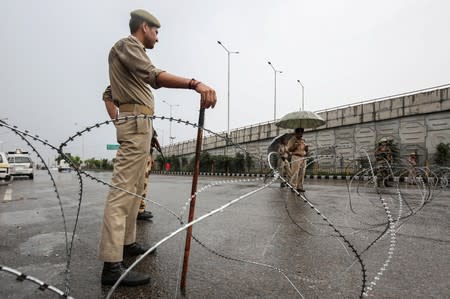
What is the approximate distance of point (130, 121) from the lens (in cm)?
222

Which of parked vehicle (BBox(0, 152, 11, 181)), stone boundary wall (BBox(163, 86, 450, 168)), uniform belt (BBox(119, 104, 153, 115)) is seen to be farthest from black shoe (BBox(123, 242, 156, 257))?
parked vehicle (BBox(0, 152, 11, 181))

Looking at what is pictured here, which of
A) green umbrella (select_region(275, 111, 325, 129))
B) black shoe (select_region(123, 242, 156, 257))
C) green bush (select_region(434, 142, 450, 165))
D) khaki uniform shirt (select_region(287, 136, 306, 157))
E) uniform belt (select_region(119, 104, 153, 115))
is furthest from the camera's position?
green bush (select_region(434, 142, 450, 165))

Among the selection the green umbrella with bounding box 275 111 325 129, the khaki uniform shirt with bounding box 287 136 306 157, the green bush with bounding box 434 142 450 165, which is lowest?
the khaki uniform shirt with bounding box 287 136 306 157

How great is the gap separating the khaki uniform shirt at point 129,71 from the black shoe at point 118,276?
1183 mm

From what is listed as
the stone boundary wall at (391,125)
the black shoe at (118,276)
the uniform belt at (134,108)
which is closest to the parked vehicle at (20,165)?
the stone boundary wall at (391,125)

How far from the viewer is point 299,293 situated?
5.84 feet

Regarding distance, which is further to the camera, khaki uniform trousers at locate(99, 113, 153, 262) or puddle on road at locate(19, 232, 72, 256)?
puddle on road at locate(19, 232, 72, 256)

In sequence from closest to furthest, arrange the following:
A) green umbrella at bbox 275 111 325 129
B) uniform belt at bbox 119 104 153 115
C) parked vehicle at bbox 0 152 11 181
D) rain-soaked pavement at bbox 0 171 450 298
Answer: rain-soaked pavement at bbox 0 171 450 298
uniform belt at bbox 119 104 153 115
green umbrella at bbox 275 111 325 129
parked vehicle at bbox 0 152 11 181

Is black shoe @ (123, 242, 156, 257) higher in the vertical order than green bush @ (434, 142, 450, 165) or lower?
lower

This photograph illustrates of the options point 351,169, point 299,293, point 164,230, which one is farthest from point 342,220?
point 351,169

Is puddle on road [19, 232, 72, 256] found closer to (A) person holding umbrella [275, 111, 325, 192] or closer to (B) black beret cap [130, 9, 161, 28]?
(B) black beret cap [130, 9, 161, 28]

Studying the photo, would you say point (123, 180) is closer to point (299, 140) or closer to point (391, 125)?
point (299, 140)

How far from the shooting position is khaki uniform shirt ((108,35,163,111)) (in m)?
2.05

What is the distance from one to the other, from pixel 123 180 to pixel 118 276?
25.4 inches
